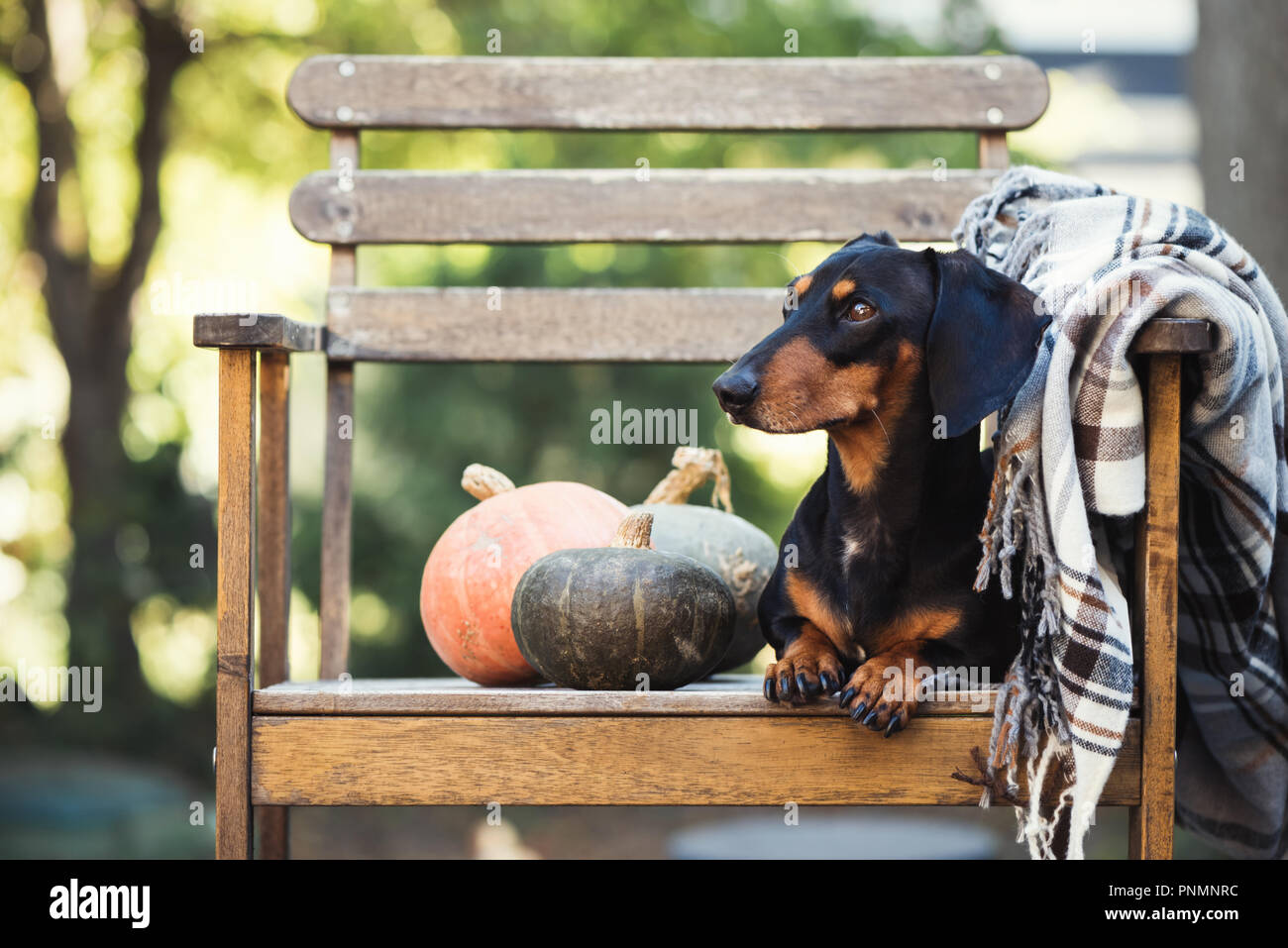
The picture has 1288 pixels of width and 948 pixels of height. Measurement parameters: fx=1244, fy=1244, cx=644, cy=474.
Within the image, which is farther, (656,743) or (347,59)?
(347,59)

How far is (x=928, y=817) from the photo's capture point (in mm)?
5820

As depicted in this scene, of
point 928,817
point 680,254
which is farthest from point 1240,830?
point 680,254

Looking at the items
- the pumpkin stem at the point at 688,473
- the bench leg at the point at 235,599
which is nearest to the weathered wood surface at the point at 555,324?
the pumpkin stem at the point at 688,473

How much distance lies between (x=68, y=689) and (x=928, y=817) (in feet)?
13.7

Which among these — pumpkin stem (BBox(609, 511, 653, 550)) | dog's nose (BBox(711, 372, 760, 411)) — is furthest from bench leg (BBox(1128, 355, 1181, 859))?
pumpkin stem (BBox(609, 511, 653, 550))

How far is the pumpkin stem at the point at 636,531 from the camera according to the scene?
225 centimetres

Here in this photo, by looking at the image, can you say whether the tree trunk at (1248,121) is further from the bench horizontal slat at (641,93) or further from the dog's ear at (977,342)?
the dog's ear at (977,342)

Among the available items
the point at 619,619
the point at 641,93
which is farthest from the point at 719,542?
the point at 641,93

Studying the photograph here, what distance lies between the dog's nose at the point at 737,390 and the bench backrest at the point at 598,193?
1.17 m

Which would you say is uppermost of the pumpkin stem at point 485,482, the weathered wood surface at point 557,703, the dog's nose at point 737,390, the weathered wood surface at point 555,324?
the weathered wood surface at point 555,324

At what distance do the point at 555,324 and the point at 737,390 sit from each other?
4.25 ft

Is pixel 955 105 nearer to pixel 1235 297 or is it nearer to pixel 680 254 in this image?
pixel 1235 297

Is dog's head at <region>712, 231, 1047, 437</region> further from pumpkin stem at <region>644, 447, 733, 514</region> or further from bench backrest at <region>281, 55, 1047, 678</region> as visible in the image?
bench backrest at <region>281, 55, 1047, 678</region>

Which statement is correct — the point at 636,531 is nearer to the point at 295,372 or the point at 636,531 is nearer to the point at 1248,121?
the point at 1248,121
